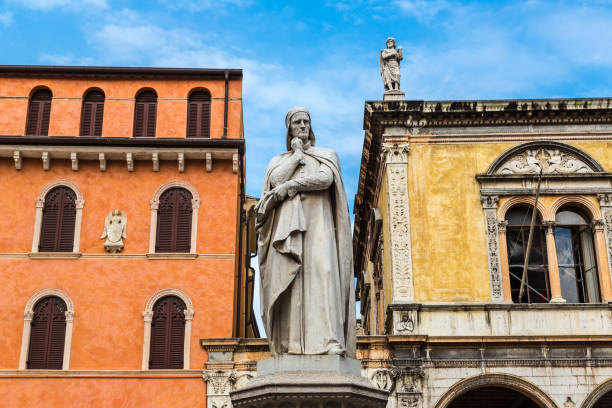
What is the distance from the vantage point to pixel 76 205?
24359mm

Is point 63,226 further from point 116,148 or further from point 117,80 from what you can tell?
point 117,80

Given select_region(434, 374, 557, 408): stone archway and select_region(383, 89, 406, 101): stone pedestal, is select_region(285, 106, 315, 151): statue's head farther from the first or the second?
select_region(383, 89, 406, 101): stone pedestal

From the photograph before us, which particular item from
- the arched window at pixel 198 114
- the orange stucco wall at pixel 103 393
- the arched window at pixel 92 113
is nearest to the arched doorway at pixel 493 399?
the orange stucco wall at pixel 103 393

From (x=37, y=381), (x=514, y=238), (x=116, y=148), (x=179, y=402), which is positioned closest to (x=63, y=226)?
(x=116, y=148)

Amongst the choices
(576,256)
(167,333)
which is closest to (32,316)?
(167,333)

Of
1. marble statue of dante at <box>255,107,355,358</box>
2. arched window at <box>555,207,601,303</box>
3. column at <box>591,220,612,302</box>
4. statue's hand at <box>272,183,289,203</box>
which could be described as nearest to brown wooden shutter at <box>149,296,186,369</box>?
arched window at <box>555,207,601,303</box>

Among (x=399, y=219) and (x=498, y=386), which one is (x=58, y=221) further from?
(x=498, y=386)

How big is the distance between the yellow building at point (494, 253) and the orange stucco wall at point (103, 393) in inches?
188

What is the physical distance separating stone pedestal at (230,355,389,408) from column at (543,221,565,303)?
16.8 metres

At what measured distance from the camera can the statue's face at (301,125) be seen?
7328 mm

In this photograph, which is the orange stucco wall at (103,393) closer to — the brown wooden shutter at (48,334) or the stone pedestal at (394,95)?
the brown wooden shutter at (48,334)

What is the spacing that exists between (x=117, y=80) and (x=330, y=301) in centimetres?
2067

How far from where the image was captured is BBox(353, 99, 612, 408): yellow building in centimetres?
2136

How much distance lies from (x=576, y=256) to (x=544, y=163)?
267cm
